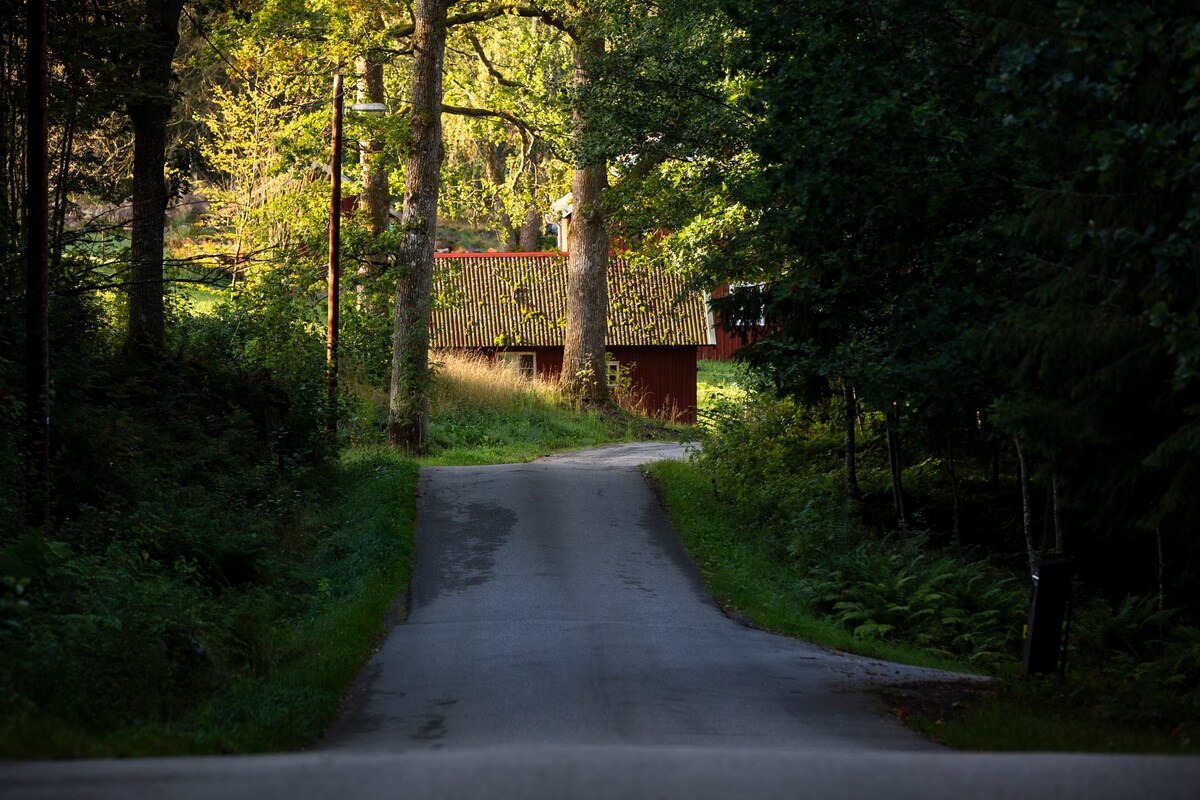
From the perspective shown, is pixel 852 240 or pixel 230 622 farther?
pixel 852 240

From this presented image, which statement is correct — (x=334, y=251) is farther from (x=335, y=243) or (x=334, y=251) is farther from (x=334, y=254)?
(x=335, y=243)

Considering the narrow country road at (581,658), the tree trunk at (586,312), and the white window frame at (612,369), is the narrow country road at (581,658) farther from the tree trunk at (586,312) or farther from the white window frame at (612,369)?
the white window frame at (612,369)

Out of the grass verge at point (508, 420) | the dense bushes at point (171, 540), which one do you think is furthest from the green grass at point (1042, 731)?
the grass verge at point (508, 420)

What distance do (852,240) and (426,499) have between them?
998cm

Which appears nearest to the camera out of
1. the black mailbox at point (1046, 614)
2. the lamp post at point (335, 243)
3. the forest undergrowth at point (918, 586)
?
the forest undergrowth at point (918, 586)

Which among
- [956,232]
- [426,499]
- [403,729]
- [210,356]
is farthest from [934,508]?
[403,729]

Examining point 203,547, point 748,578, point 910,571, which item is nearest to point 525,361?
point 748,578

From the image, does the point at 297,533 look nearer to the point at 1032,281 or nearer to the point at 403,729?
the point at 403,729

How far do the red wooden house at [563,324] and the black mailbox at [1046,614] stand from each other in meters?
30.9

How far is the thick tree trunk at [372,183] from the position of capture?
2944cm

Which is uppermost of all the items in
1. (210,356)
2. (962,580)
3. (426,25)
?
(426,25)

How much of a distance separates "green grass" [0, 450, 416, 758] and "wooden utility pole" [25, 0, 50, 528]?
→ 2590mm

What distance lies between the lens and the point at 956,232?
13055 mm

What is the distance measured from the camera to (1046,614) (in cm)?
1178
